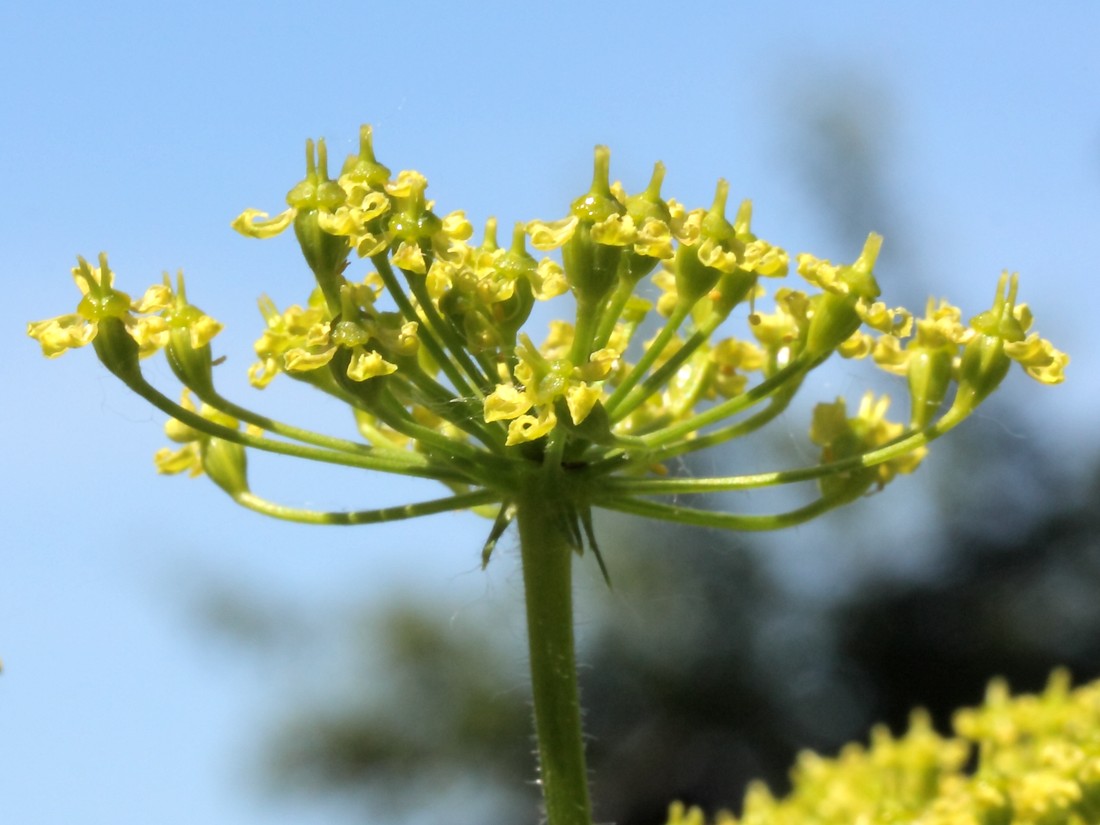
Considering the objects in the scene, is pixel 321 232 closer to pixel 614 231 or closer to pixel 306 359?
pixel 306 359

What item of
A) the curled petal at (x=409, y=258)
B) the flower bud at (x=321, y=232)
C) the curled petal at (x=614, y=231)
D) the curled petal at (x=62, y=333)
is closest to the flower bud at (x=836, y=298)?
the curled petal at (x=614, y=231)

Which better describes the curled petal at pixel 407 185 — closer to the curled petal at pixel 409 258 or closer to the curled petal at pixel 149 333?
the curled petal at pixel 409 258

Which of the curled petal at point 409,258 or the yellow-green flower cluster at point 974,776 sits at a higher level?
the curled petal at point 409,258

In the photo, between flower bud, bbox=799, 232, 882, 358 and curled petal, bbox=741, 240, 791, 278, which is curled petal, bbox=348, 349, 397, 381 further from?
flower bud, bbox=799, 232, 882, 358

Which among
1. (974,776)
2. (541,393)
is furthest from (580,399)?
(974,776)

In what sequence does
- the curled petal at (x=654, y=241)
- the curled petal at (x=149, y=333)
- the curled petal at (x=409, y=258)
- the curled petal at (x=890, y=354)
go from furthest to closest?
the curled petal at (x=890, y=354)
the curled petal at (x=149, y=333)
the curled petal at (x=654, y=241)
the curled petal at (x=409, y=258)

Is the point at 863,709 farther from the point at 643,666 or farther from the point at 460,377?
the point at 460,377
